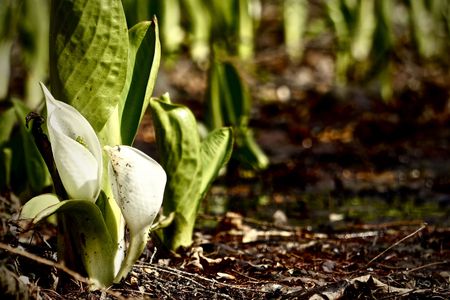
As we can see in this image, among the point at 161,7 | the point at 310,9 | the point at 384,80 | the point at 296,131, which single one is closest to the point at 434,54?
the point at 384,80

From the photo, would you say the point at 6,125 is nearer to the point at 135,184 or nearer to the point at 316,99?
the point at 135,184

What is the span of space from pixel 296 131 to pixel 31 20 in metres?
1.24

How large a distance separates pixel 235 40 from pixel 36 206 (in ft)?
6.97

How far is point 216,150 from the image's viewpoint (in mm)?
1660

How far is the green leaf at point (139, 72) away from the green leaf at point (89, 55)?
0.25 feet

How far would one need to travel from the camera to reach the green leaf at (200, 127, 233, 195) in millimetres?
1646

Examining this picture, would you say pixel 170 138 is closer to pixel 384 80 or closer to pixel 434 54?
pixel 384 80

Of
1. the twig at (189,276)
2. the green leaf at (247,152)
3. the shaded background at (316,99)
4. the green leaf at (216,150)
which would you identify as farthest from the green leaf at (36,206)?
the green leaf at (247,152)

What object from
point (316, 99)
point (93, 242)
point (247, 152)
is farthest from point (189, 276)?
point (316, 99)

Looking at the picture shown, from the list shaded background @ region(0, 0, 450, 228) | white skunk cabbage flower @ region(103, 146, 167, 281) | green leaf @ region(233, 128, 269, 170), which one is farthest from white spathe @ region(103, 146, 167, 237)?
green leaf @ region(233, 128, 269, 170)

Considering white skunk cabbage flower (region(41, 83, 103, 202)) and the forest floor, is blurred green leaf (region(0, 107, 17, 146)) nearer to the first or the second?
the forest floor

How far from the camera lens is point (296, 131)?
3.48 meters

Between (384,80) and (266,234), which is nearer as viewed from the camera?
(266,234)

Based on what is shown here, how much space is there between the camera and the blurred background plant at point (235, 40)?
1.98 m
